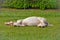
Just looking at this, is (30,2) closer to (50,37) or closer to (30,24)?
(30,24)

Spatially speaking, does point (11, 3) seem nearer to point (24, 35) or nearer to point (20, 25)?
point (20, 25)

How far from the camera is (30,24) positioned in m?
7.73

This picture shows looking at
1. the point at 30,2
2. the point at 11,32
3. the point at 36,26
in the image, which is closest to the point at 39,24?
the point at 36,26

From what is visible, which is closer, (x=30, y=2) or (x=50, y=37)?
(x=50, y=37)

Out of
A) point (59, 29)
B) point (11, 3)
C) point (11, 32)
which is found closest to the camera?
point (11, 32)

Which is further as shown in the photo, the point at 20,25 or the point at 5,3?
the point at 5,3

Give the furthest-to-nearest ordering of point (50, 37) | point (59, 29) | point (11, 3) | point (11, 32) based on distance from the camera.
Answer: point (11, 3)
point (59, 29)
point (11, 32)
point (50, 37)

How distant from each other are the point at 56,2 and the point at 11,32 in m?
6.99

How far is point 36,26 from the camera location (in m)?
7.64

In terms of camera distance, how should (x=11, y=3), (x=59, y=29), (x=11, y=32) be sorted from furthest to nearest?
(x=11, y=3), (x=59, y=29), (x=11, y=32)

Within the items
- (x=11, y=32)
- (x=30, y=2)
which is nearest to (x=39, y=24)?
(x=11, y=32)

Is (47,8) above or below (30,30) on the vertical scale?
below

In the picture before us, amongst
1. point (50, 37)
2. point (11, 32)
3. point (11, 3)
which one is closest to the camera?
point (50, 37)

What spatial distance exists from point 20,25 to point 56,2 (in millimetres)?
6005
